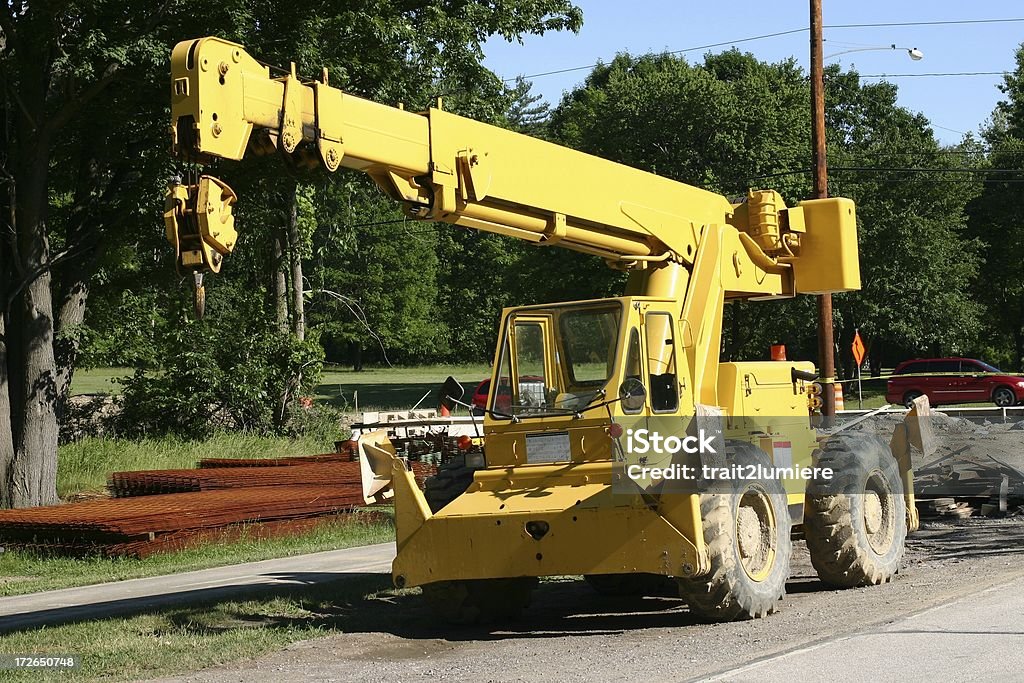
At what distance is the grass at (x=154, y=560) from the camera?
1545cm

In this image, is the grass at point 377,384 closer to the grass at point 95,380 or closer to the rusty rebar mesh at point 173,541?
the grass at point 95,380

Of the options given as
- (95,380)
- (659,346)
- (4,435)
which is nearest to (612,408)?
(659,346)

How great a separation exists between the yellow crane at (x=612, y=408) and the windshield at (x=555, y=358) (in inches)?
0.7

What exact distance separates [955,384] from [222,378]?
29922 mm

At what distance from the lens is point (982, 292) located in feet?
212

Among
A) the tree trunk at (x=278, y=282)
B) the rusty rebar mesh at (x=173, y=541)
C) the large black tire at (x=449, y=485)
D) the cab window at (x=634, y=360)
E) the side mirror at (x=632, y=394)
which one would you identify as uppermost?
the tree trunk at (x=278, y=282)

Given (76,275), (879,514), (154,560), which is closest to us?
(879,514)

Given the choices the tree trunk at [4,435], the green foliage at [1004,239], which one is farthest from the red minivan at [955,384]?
the tree trunk at [4,435]

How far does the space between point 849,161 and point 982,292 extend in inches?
421

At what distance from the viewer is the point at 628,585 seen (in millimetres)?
12906

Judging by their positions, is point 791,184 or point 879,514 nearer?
point 879,514

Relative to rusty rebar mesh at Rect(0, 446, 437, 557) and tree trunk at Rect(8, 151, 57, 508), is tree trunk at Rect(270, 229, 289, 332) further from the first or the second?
tree trunk at Rect(8, 151, 57, 508)

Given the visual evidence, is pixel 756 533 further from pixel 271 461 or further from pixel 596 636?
pixel 271 461

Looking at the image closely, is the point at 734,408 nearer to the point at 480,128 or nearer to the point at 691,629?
the point at 691,629
